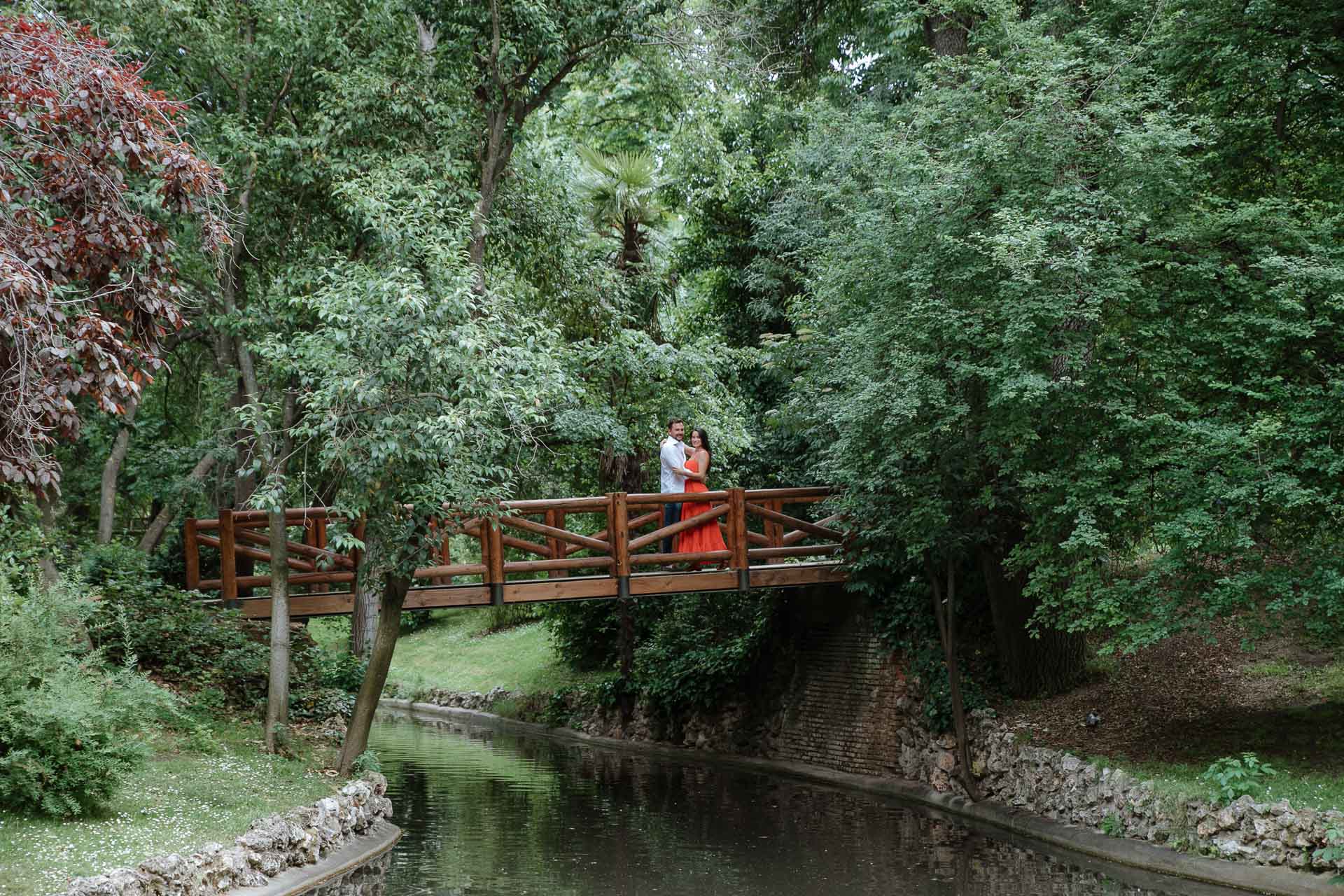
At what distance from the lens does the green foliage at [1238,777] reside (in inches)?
423

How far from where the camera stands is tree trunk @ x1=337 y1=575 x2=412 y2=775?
1302 centimetres

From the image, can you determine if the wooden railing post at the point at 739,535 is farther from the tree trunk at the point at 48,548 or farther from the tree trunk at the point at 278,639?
the tree trunk at the point at 48,548

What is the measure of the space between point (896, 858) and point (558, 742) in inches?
451

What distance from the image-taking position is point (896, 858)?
11680mm

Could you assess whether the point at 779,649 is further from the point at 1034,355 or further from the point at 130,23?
the point at 130,23

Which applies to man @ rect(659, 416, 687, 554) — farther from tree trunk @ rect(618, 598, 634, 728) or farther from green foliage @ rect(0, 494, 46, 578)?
green foliage @ rect(0, 494, 46, 578)

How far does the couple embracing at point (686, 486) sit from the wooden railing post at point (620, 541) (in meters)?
0.95

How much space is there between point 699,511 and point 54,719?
Result: 354 inches

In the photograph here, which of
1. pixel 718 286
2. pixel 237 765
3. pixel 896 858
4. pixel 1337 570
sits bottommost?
pixel 896 858

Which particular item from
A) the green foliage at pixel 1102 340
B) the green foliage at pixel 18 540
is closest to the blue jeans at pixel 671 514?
the green foliage at pixel 1102 340

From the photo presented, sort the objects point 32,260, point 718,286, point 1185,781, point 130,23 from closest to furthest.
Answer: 1. point 32,260
2. point 1185,781
3. point 130,23
4. point 718,286

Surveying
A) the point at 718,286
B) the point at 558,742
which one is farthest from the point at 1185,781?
the point at 718,286

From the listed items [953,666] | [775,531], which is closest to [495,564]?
[775,531]

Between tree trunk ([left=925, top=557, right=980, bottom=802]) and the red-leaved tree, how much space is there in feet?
30.3
